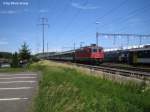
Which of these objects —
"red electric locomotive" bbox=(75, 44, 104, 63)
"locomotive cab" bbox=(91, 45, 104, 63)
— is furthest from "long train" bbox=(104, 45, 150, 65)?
"red electric locomotive" bbox=(75, 44, 104, 63)

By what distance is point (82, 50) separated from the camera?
2119 inches

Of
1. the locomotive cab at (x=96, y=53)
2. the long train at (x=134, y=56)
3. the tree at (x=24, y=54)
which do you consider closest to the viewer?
the long train at (x=134, y=56)

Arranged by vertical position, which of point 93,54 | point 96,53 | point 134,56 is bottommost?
point 134,56

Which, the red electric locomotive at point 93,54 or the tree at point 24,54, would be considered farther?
the tree at point 24,54

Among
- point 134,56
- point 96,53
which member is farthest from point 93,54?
point 134,56

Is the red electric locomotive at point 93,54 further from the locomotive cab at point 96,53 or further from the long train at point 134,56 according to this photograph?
the long train at point 134,56

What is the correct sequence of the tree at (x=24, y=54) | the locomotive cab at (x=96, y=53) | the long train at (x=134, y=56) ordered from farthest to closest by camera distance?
the tree at (x=24, y=54)
the locomotive cab at (x=96, y=53)
the long train at (x=134, y=56)

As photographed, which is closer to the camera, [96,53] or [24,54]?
[96,53]

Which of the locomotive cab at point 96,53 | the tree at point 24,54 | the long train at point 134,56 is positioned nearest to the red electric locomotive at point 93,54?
the locomotive cab at point 96,53

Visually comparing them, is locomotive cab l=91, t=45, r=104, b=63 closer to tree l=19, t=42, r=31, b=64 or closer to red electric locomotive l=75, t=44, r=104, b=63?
red electric locomotive l=75, t=44, r=104, b=63

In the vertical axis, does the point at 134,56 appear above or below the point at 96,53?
below

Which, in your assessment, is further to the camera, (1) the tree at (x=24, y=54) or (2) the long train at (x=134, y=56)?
(1) the tree at (x=24, y=54)

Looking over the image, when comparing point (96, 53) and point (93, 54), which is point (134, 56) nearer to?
point (96, 53)

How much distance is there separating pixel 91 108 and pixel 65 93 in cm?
405
